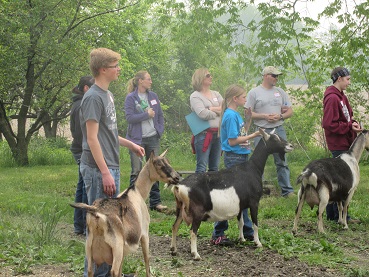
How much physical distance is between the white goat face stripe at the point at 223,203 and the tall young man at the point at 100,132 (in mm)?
1833

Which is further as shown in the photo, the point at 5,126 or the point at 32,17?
the point at 5,126

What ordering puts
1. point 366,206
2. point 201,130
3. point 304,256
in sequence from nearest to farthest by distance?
1. point 304,256
2. point 201,130
3. point 366,206

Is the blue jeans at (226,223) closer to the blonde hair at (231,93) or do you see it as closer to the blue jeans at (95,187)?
the blonde hair at (231,93)

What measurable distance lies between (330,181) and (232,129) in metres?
1.75

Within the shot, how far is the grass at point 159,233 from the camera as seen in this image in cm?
641

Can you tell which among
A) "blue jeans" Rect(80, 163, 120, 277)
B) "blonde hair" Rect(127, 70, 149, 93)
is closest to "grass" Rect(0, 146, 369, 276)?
"blue jeans" Rect(80, 163, 120, 277)

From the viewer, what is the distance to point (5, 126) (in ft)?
57.4

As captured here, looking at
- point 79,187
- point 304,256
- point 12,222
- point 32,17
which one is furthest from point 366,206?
point 32,17

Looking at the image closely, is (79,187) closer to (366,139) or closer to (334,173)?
(334,173)

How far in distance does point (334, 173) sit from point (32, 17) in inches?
390

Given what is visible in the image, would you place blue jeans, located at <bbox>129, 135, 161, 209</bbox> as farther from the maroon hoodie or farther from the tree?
the tree

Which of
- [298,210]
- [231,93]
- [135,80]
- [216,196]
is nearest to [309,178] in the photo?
[298,210]

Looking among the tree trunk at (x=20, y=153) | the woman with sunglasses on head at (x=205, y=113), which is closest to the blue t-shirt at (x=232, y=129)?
the woman with sunglasses on head at (x=205, y=113)

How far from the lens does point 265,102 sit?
10.1 m
